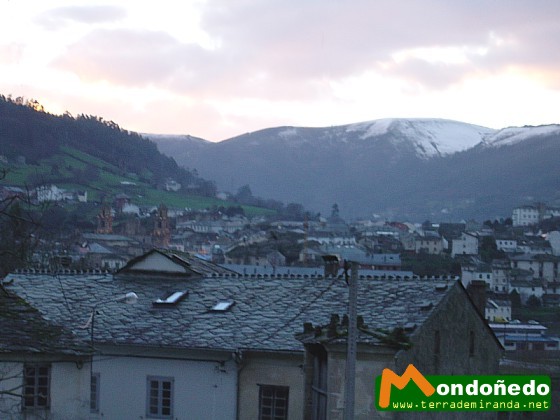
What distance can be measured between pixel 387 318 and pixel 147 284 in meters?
7.04

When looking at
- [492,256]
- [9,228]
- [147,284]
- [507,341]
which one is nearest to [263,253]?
[492,256]

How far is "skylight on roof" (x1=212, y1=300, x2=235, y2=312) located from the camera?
76.3 feet

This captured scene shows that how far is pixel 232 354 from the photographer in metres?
21.5

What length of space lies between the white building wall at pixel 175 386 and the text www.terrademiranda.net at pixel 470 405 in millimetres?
4315

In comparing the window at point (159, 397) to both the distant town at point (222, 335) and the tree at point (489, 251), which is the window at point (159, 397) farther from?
the tree at point (489, 251)

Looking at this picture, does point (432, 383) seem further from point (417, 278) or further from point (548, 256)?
point (548, 256)

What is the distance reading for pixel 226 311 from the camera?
23.2 m

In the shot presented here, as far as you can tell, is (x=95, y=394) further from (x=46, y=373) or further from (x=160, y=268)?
(x=46, y=373)

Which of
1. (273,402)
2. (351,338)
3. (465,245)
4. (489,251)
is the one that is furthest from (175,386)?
(465,245)

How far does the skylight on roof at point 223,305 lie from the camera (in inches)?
915

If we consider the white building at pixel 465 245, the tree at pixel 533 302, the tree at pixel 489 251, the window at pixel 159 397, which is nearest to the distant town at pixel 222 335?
the window at pixel 159 397

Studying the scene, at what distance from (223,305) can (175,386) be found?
6.47 ft

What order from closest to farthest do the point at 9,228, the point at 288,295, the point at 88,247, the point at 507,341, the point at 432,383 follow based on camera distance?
1. the point at 9,228
2. the point at 432,383
3. the point at 288,295
4. the point at 507,341
5. the point at 88,247

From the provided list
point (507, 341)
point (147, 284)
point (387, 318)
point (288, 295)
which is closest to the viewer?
point (387, 318)
